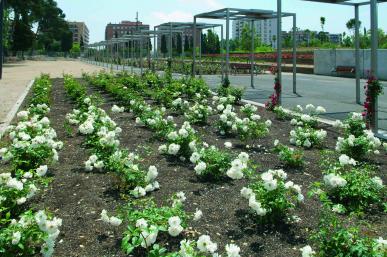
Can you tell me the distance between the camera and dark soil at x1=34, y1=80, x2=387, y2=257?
3.63 meters

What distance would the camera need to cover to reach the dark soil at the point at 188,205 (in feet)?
11.9

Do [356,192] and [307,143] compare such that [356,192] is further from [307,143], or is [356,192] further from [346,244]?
[307,143]

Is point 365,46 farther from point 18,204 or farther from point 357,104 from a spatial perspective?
point 18,204

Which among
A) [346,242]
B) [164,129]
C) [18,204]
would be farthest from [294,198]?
[164,129]

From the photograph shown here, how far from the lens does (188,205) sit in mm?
4398

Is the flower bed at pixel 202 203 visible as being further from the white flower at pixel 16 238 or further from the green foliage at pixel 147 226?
the white flower at pixel 16 238

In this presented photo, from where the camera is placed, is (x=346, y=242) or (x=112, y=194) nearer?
(x=346, y=242)

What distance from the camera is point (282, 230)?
3861 mm

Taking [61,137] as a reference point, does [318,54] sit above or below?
above

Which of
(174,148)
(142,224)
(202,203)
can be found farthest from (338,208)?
(174,148)

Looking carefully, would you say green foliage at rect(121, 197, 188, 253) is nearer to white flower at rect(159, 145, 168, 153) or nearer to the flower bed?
the flower bed

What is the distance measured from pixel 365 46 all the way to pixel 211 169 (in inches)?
1281

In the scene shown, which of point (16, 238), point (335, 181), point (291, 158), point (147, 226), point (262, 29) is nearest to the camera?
point (16, 238)

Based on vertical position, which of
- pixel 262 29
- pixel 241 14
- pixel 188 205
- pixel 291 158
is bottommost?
pixel 188 205
